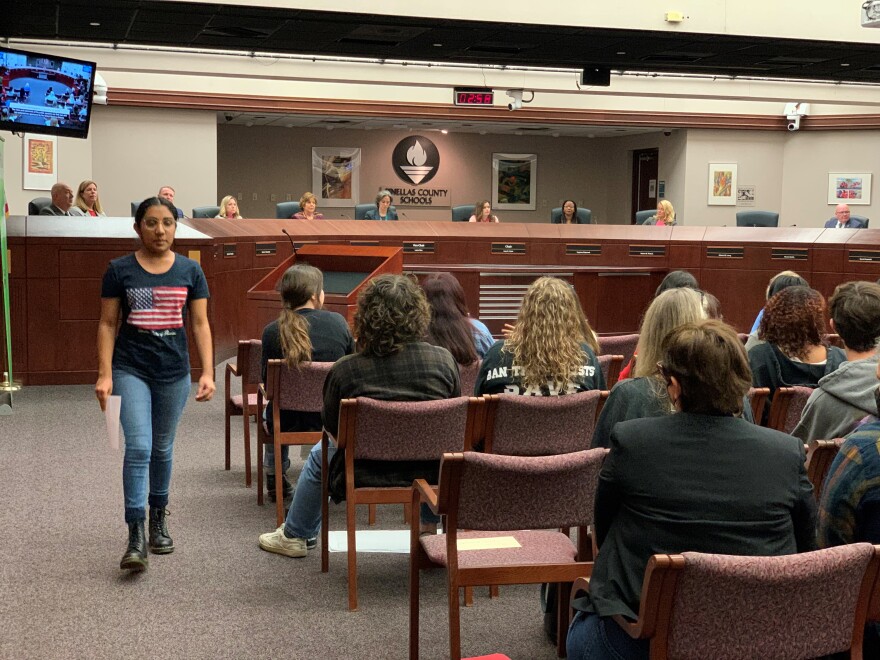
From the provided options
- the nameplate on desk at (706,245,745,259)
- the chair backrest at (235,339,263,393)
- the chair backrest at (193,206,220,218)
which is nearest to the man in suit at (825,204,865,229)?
the nameplate on desk at (706,245,745,259)

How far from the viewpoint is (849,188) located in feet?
54.3

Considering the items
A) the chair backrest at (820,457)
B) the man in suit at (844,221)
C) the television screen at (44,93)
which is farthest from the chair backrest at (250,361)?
the man in suit at (844,221)

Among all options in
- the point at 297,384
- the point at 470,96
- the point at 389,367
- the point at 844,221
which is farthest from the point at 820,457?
the point at 470,96

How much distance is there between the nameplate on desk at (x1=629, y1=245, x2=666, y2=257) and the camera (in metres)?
11.4

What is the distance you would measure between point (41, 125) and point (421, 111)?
25.6ft

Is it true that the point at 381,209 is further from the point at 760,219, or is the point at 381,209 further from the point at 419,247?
the point at 760,219

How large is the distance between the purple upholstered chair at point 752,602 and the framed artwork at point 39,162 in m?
12.5

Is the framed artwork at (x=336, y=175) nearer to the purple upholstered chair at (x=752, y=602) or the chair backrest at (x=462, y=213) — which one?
the chair backrest at (x=462, y=213)

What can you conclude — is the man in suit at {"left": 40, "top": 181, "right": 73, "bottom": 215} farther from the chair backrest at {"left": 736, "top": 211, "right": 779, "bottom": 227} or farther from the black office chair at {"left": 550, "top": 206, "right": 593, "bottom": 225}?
the chair backrest at {"left": 736, "top": 211, "right": 779, "bottom": 227}

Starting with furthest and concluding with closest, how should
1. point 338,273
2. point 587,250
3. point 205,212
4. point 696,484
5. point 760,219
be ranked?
point 760,219
point 205,212
point 587,250
point 338,273
point 696,484

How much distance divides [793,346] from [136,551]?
8.73 ft

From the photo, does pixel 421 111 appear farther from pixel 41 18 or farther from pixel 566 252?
pixel 41 18

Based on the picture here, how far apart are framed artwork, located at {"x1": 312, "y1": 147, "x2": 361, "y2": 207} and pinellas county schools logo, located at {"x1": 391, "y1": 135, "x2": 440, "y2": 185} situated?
0.75m

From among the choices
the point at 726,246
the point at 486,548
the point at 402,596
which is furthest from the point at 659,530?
the point at 726,246
